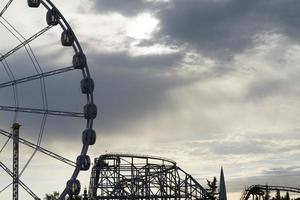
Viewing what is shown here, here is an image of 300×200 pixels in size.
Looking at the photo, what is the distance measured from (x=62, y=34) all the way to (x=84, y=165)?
11.4 metres

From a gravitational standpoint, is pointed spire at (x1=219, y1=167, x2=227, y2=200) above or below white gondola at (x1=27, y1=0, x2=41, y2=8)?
below

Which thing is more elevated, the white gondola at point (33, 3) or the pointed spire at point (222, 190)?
the white gondola at point (33, 3)

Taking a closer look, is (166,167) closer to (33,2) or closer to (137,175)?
(137,175)

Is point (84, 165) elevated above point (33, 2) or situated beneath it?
situated beneath

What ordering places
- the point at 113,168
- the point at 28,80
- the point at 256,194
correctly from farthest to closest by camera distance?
1. the point at 256,194
2. the point at 113,168
3. the point at 28,80

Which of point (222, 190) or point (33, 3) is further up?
point (33, 3)

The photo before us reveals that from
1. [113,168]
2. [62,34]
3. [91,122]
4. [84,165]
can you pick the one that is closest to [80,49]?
[62,34]

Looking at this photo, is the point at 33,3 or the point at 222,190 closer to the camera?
the point at 33,3

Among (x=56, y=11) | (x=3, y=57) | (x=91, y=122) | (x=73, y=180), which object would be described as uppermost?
(x=56, y=11)

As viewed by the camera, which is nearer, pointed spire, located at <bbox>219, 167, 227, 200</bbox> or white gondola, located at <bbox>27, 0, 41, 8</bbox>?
white gondola, located at <bbox>27, 0, 41, 8</bbox>

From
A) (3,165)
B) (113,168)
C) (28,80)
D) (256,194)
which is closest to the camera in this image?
(3,165)

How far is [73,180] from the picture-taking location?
56781 millimetres

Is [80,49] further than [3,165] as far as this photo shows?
Yes

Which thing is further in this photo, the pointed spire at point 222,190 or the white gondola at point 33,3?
the pointed spire at point 222,190
